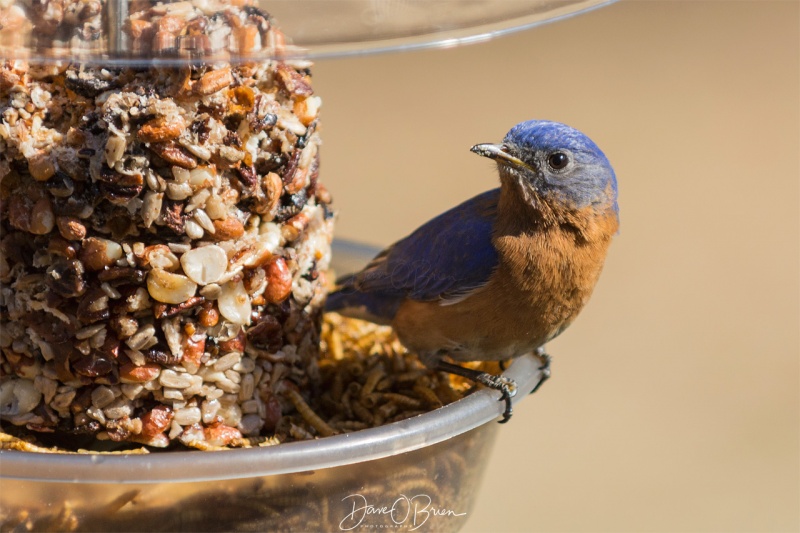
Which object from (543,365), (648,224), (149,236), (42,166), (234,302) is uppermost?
(42,166)

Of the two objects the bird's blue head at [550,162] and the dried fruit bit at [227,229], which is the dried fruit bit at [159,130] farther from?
the bird's blue head at [550,162]

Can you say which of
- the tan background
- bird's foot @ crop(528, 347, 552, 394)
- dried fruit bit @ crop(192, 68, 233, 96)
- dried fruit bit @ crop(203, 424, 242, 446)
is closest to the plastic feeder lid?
dried fruit bit @ crop(192, 68, 233, 96)

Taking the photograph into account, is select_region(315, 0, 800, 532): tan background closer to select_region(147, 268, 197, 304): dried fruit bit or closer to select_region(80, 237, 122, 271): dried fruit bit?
select_region(147, 268, 197, 304): dried fruit bit

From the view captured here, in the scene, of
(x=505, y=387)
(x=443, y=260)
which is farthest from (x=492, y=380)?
(x=443, y=260)

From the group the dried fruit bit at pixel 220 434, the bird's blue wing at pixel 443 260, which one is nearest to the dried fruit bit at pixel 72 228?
the dried fruit bit at pixel 220 434

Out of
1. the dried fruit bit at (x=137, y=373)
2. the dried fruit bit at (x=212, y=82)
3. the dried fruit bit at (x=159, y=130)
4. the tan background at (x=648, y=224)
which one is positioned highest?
the dried fruit bit at (x=212, y=82)

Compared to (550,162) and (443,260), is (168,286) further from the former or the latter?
(550,162)

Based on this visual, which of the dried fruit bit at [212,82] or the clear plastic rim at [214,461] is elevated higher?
the dried fruit bit at [212,82]
